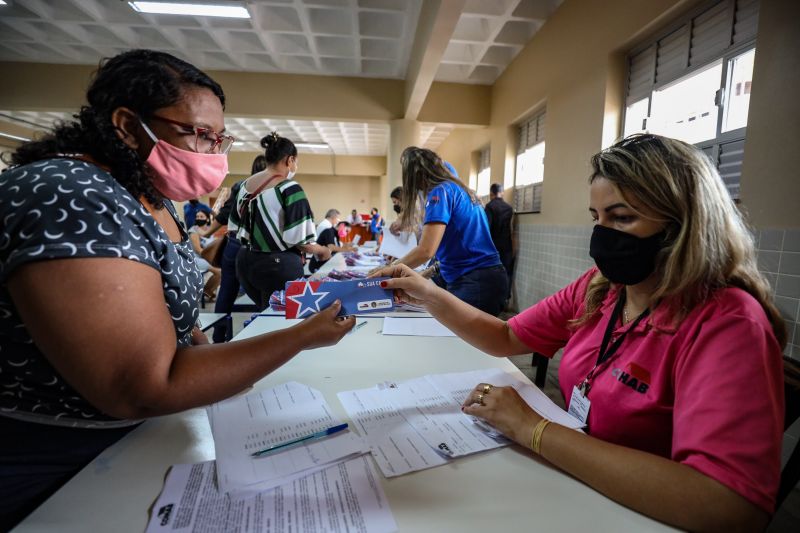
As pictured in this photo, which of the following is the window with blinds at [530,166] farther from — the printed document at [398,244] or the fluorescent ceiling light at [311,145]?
the fluorescent ceiling light at [311,145]

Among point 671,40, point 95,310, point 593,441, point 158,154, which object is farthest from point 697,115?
point 95,310

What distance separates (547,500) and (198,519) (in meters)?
0.57

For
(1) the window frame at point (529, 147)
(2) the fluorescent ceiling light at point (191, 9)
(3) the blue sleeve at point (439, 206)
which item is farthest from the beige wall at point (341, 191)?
(3) the blue sleeve at point (439, 206)

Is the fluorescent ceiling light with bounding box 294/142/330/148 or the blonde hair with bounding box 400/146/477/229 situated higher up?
the fluorescent ceiling light with bounding box 294/142/330/148

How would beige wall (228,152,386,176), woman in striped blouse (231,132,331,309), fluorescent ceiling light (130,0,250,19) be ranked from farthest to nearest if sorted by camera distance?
beige wall (228,152,386,176), fluorescent ceiling light (130,0,250,19), woman in striped blouse (231,132,331,309)

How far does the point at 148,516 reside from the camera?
1.98ft

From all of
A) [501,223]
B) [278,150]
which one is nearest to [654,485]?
[278,150]

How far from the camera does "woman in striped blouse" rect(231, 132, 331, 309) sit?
2.47 metres

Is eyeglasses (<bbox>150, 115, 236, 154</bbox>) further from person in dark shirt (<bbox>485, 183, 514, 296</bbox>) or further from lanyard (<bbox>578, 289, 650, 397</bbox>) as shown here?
person in dark shirt (<bbox>485, 183, 514, 296</bbox>)

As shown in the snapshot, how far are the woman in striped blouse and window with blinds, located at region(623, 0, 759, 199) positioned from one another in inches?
103

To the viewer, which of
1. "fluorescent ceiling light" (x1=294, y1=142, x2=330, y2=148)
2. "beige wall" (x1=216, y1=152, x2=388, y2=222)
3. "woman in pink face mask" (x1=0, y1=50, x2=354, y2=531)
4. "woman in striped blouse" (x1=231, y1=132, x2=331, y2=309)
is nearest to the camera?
"woman in pink face mask" (x1=0, y1=50, x2=354, y2=531)

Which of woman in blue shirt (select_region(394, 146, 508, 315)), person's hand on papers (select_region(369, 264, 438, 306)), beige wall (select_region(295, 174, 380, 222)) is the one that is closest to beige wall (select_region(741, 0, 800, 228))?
woman in blue shirt (select_region(394, 146, 508, 315))

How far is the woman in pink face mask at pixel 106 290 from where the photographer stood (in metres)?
0.58

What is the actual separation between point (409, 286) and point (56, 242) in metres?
0.85
